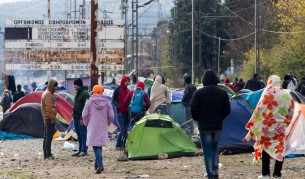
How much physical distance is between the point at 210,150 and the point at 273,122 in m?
1.15

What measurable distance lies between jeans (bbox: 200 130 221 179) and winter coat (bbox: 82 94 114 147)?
9.86 feet

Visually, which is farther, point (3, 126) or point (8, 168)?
point (3, 126)

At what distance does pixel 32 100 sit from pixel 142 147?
1204cm

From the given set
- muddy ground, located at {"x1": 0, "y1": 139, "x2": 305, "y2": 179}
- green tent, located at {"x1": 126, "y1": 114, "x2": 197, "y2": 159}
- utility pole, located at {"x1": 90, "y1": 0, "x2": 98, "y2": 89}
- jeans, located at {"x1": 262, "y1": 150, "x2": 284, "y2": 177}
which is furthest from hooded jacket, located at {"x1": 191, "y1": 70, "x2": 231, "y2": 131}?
utility pole, located at {"x1": 90, "y1": 0, "x2": 98, "y2": 89}

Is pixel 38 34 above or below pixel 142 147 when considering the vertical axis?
above

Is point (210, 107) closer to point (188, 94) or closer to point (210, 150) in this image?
point (210, 150)

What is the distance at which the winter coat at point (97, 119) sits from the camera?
16.1 meters

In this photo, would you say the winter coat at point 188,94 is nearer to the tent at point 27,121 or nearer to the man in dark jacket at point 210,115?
the tent at point 27,121

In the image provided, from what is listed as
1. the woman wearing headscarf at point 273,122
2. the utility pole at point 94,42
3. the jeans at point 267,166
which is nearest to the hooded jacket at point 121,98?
the utility pole at point 94,42

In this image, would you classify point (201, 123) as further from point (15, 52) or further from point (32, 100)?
point (15, 52)

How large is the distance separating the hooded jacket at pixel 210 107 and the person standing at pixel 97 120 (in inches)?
117

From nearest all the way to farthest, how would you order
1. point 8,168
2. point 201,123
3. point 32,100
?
1. point 201,123
2. point 8,168
3. point 32,100

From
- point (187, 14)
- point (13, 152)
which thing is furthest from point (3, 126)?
point (187, 14)

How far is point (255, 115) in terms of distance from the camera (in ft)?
46.2
